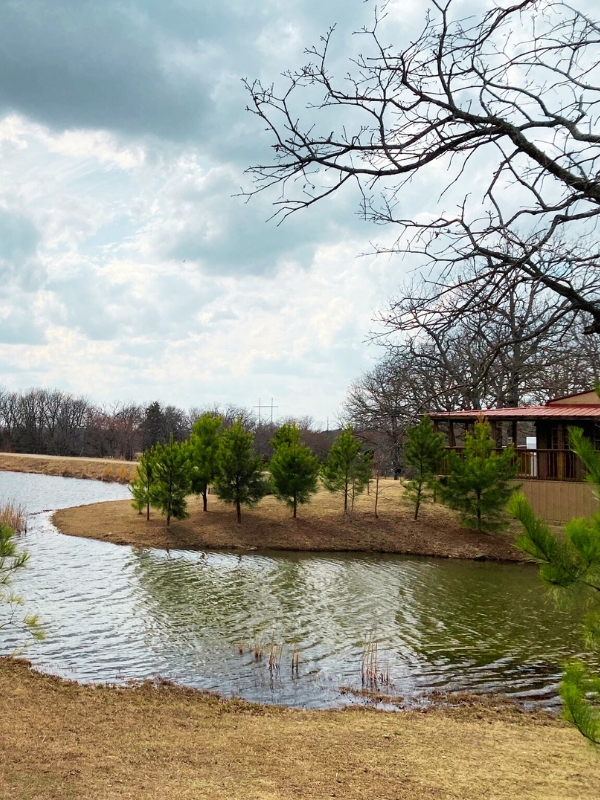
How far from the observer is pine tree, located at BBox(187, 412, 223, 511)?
22469 millimetres

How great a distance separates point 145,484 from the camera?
72.4 ft

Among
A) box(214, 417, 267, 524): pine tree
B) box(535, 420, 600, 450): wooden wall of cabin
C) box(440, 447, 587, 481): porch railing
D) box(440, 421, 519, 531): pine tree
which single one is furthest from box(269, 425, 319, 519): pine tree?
box(535, 420, 600, 450): wooden wall of cabin

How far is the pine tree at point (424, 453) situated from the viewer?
846 inches

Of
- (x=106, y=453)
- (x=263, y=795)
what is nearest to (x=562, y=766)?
(x=263, y=795)

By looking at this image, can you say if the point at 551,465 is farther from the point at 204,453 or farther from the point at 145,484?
the point at 145,484

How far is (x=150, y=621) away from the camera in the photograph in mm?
11047

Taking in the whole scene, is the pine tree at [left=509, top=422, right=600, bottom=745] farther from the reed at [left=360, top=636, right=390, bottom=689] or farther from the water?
the reed at [left=360, top=636, right=390, bottom=689]

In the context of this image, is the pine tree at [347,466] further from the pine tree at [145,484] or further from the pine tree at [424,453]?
the pine tree at [145,484]

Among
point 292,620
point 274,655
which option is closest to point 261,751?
point 274,655

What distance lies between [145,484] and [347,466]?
21.2 feet

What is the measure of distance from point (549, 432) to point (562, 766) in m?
19.7

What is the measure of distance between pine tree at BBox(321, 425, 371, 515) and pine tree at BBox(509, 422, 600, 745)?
1830cm

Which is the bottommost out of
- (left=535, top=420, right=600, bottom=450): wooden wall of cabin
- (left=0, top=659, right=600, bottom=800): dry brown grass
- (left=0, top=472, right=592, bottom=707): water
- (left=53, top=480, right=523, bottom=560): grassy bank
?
(left=0, top=472, right=592, bottom=707): water

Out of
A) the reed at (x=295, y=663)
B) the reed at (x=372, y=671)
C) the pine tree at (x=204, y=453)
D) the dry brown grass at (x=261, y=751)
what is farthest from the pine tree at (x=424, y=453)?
the dry brown grass at (x=261, y=751)
